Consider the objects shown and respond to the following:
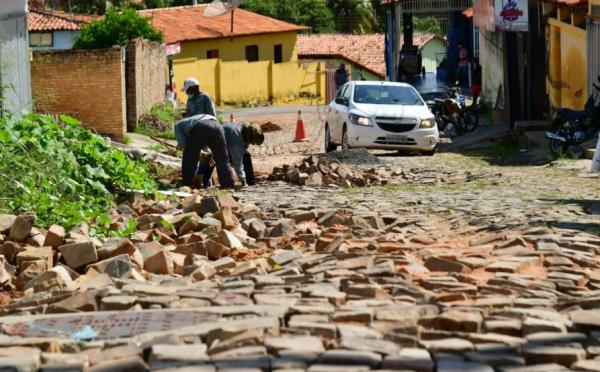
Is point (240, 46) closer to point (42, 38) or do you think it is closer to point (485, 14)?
point (42, 38)

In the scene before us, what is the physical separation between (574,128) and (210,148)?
7.44m

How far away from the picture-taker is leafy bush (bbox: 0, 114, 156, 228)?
38.2 ft

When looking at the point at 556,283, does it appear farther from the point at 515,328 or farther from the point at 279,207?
the point at 279,207

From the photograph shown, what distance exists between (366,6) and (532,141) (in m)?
52.7

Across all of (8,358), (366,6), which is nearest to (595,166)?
(8,358)

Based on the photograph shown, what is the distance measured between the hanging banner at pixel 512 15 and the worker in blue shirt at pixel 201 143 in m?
11.7

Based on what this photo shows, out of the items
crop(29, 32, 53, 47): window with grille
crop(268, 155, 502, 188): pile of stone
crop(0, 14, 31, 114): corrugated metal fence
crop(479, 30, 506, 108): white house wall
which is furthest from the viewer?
crop(29, 32, 53, 47): window with grille

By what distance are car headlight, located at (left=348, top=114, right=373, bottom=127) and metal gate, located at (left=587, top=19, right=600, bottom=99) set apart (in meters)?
4.17

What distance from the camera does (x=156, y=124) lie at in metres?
29.7

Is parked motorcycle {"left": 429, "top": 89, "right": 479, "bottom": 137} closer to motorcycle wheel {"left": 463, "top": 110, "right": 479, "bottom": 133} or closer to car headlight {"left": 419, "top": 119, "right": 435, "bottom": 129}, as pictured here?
motorcycle wheel {"left": 463, "top": 110, "right": 479, "bottom": 133}

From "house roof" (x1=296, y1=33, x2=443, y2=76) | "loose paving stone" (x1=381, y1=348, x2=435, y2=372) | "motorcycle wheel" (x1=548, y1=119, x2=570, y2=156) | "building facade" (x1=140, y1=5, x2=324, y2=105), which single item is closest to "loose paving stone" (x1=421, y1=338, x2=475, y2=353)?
"loose paving stone" (x1=381, y1=348, x2=435, y2=372)

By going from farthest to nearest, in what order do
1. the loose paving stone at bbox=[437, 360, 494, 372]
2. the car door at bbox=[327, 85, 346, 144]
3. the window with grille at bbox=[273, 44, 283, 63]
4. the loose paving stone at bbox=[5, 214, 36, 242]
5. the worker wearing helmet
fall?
1. the window with grille at bbox=[273, 44, 283, 63]
2. the car door at bbox=[327, 85, 346, 144]
3. the worker wearing helmet
4. the loose paving stone at bbox=[5, 214, 36, 242]
5. the loose paving stone at bbox=[437, 360, 494, 372]

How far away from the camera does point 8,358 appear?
6.33 meters

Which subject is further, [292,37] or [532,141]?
[292,37]
